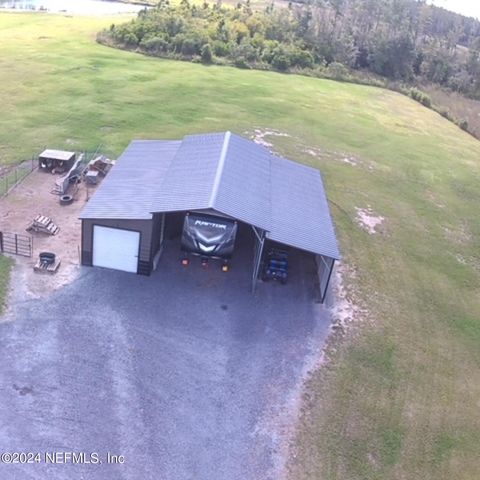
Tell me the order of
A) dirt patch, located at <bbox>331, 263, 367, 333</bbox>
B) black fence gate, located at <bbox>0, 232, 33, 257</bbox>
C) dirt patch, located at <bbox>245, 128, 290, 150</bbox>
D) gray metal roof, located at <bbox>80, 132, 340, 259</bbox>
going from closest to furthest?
1. dirt patch, located at <bbox>331, 263, 367, 333</bbox>
2. gray metal roof, located at <bbox>80, 132, 340, 259</bbox>
3. black fence gate, located at <bbox>0, 232, 33, 257</bbox>
4. dirt patch, located at <bbox>245, 128, 290, 150</bbox>

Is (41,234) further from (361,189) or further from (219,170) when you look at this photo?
(361,189)

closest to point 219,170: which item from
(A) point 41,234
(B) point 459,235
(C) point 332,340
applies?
(A) point 41,234

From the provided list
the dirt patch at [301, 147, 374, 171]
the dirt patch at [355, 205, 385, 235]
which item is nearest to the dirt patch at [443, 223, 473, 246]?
the dirt patch at [355, 205, 385, 235]

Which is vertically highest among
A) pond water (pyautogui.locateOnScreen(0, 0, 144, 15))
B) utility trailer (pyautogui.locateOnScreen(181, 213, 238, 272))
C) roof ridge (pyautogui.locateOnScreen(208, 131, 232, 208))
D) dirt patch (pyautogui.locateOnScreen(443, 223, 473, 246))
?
roof ridge (pyautogui.locateOnScreen(208, 131, 232, 208))

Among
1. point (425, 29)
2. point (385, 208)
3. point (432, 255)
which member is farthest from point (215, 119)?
A: point (425, 29)

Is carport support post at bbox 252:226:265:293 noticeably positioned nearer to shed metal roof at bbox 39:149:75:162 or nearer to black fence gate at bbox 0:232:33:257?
black fence gate at bbox 0:232:33:257

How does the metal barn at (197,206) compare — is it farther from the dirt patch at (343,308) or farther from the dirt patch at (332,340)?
the dirt patch at (332,340)
